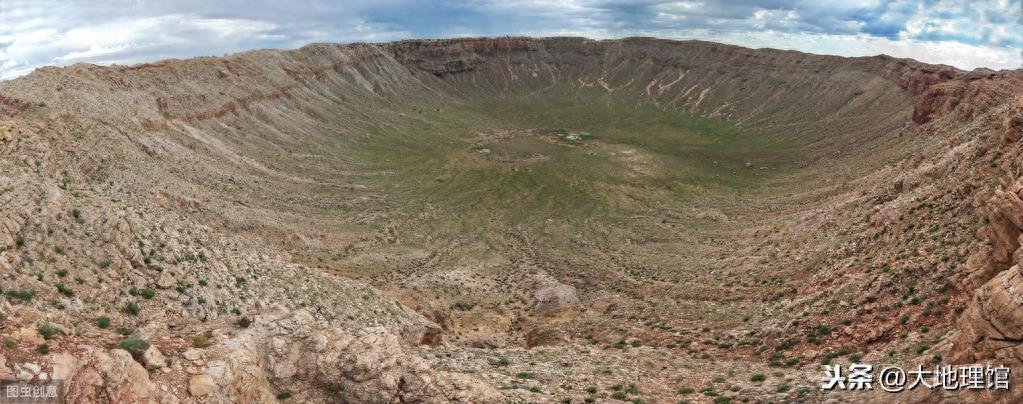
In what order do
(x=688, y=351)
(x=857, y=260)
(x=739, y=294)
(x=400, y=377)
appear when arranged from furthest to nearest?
1. (x=739, y=294)
2. (x=857, y=260)
3. (x=688, y=351)
4. (x=400, y=377)

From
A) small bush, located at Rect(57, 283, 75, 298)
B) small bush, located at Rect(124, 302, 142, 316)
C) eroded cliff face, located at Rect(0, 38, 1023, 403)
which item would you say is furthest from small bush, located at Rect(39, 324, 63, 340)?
small bush, located at Rect(124, 302, 142, 316)

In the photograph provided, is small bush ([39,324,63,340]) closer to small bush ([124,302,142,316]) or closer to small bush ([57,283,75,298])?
small bush ([57,283,75,298])

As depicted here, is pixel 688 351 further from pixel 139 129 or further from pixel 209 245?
pixel 139 129

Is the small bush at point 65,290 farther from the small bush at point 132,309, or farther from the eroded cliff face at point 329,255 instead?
the small bush at point 132,309

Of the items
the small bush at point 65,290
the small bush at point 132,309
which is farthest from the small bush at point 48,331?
the small bush at point 132,309

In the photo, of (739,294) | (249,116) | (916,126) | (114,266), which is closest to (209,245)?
(114,266)

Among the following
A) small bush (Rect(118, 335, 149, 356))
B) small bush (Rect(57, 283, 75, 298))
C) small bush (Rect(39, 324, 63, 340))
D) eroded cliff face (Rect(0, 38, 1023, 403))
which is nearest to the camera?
small bush (Rect(39, 324, 63, 340))
